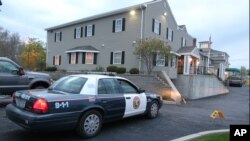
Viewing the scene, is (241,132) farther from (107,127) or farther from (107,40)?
(107,40)

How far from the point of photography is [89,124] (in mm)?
5918

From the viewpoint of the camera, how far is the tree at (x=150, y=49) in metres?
18.3

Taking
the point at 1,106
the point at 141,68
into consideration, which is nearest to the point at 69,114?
the point at 1,106

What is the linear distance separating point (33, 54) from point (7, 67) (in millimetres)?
34909

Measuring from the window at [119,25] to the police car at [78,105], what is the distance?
15218 mm

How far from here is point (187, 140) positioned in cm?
607

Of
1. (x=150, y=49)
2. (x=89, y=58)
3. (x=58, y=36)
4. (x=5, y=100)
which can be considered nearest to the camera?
(x=5, y=100)

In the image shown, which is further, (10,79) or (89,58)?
(89,58)

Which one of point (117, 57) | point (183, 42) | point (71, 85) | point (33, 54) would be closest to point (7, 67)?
point (71, 85)

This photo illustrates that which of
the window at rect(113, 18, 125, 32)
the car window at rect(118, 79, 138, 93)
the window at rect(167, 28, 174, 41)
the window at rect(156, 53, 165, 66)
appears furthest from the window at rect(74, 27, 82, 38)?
the car window at rect(118, 79, 138, 93)

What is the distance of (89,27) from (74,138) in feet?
68.1

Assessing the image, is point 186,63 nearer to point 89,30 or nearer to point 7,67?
point 89,30

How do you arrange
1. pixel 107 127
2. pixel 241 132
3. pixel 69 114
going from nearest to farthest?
pixel 241 132 → pixel 69 114 → pixel 107 127

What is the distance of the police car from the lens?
203 inches
